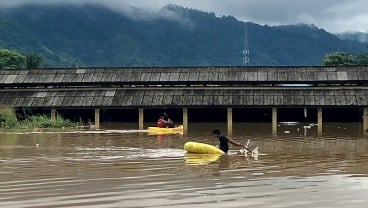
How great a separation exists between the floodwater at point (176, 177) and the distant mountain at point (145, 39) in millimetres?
117710

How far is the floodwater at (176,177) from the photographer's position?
8.92 m

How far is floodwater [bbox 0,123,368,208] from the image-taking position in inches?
351

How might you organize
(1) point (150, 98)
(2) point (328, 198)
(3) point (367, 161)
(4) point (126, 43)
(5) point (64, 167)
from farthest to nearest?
(4) point (126, 43) → (1) point (150, 98) → (3) point (367, 161) → (5) point (64, 167) → (2) point (328, 198)

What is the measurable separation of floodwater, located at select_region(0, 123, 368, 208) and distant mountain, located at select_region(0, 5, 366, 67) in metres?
118

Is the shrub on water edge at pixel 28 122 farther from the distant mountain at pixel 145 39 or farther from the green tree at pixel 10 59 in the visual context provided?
the distant mountain at pixel 145 39

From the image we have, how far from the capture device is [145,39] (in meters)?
170

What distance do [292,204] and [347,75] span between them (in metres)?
27.4

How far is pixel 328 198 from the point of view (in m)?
9.18

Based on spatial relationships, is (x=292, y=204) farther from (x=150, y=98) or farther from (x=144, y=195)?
(x=150, y=98)

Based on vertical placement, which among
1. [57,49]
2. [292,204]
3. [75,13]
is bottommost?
[292,204]

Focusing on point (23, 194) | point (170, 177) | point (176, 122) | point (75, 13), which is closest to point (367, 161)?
point (170, 177)

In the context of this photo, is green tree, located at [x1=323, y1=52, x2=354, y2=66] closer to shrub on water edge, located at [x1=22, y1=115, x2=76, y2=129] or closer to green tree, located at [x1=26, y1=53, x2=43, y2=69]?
green tree, located at [x1=26, y1=53, x2=43, y2=69]

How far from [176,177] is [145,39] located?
160 metres


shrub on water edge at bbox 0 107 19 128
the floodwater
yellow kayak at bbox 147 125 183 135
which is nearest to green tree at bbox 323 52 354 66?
yellow kayak at bbox 147 125 183 135
